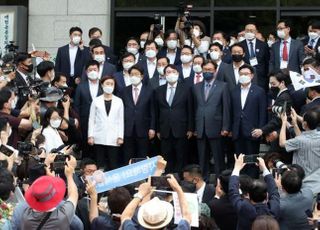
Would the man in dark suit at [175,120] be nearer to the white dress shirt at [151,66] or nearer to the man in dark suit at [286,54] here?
the white dress shirt at [151,66]

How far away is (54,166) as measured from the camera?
8828mm

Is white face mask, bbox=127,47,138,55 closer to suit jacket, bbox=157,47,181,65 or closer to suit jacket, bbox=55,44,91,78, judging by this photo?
suit jacket, bbox=157,47,181,65

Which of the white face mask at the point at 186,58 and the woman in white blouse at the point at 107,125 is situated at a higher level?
the white face mask at the point at 186,58

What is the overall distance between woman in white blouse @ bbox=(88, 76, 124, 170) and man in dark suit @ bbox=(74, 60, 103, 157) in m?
0.30

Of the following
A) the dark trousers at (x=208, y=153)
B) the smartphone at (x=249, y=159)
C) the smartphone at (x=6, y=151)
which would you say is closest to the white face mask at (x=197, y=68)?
the dark trousers at (x=208, y=153)

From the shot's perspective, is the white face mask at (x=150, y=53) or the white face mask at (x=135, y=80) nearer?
the white face mask at (x=135, y=80)

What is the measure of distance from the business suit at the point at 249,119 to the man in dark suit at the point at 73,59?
3.25 metres

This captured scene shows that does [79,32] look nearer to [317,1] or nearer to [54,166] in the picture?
[317,1]

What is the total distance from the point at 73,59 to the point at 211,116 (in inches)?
124

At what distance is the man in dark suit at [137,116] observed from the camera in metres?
14.2

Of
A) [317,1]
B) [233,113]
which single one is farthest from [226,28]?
[233,113]

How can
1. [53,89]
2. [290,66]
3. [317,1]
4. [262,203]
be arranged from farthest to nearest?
[317,1] → [290,66] → [53,89] → [262,203]

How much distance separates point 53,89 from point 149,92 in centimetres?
161

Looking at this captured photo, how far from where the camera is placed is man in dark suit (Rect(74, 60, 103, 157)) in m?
14.4
